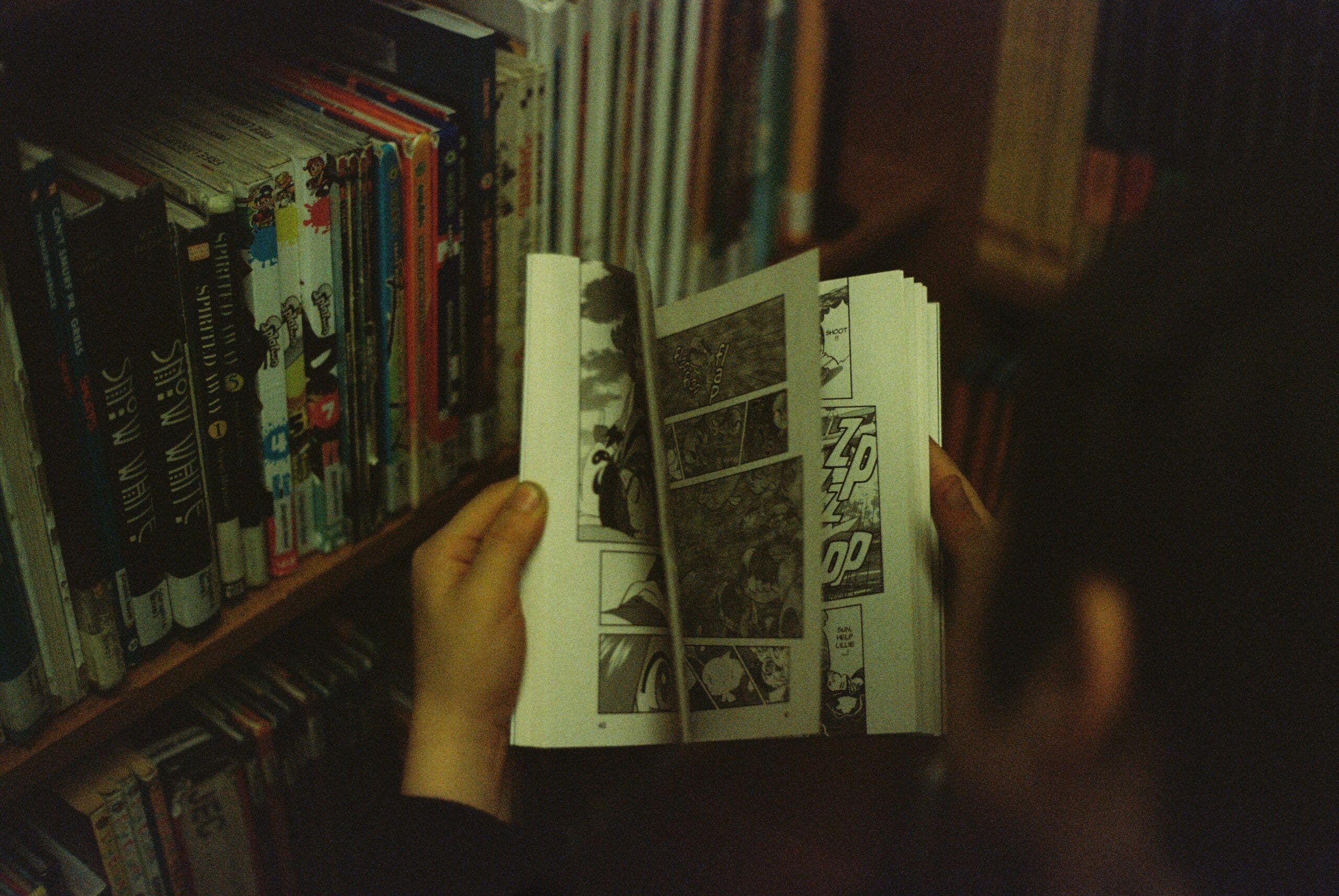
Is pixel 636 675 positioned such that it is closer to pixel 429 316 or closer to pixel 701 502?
pixel 701 502

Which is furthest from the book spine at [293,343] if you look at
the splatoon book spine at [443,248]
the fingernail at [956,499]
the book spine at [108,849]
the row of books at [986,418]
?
the row of books at [986,418]

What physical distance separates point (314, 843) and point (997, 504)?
0.82 meters

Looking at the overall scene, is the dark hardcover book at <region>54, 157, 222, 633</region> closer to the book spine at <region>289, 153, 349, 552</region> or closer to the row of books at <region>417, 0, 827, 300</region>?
the book spine at <region>289, 153, 349, 552</region>

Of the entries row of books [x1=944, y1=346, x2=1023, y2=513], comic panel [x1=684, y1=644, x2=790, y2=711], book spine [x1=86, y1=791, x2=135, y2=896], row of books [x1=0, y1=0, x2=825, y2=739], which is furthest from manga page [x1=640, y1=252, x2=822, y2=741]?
row of books [x1=944, y1=346, x2=1023, y2=513]

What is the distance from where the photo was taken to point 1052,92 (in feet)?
3.36

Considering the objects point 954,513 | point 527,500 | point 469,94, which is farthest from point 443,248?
point 954,513

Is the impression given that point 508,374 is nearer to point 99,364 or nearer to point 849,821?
point 99,364

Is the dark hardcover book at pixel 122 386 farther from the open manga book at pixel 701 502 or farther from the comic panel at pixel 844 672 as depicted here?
the comic panel at pixel 844 672

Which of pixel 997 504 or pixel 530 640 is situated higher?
pixel 530 640

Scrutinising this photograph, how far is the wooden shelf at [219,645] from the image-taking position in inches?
24.9

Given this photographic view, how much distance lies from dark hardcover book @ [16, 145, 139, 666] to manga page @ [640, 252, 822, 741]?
32cm

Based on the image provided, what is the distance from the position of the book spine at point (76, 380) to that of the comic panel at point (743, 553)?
341 millimetres

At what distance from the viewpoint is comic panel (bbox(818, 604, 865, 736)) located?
690 mm

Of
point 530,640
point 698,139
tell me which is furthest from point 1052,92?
point 530,640
